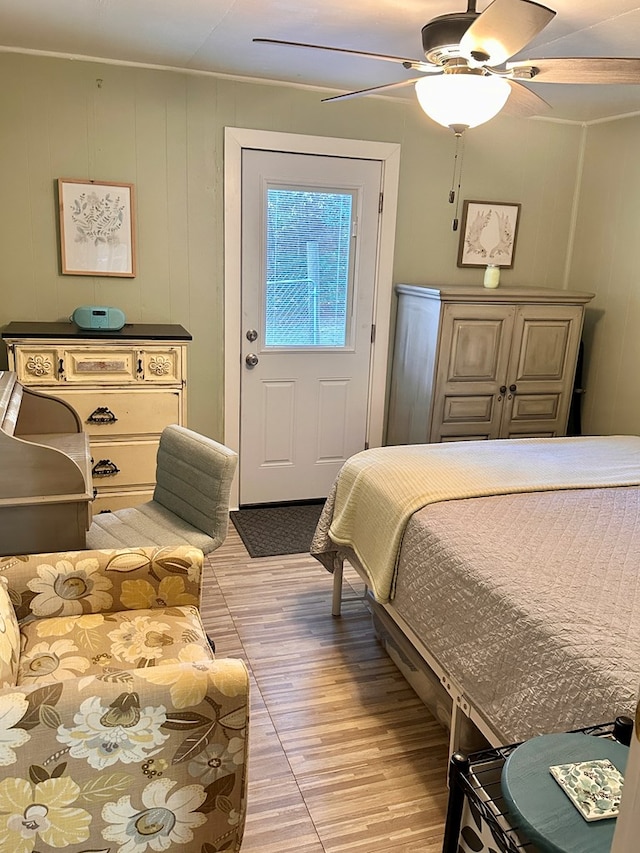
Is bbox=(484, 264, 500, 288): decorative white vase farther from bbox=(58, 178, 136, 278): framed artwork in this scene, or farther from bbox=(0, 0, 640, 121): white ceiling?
bbox=(58, 178, 136, 278): framed artwork

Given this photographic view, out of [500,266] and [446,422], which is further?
[500,266]

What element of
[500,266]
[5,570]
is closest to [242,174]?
[500,266]

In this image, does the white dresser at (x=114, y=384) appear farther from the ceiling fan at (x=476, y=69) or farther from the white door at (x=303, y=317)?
the ceiling fan at (x=476, y=69)

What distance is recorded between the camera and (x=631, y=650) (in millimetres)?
1472

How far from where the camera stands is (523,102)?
240 cm

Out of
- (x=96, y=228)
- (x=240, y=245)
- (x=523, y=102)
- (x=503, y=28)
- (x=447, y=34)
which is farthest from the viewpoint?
(x=240, y=245)

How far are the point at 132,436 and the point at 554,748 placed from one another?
258 centimetres

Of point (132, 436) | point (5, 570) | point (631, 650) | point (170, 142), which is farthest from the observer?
point (170, 142)

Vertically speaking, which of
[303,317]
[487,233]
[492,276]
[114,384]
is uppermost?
[487,233]

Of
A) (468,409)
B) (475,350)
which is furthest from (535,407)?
(475,350)

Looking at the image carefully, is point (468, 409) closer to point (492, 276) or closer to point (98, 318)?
point (492, 276)

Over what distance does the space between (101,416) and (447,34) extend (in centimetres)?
215

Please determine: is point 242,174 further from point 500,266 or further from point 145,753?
point 145,753

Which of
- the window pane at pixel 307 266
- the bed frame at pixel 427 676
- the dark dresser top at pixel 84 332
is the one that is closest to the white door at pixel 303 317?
the window pane at pixel 307 266
